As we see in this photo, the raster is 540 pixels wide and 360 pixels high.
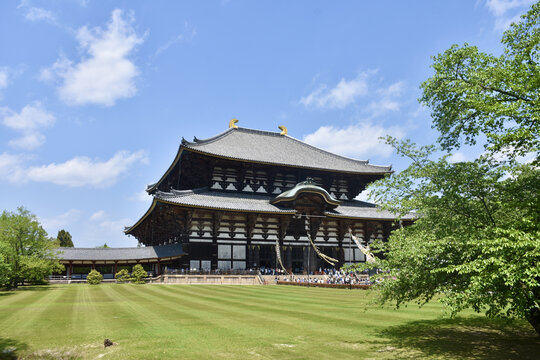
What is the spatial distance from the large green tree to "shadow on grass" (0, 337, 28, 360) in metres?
10.0

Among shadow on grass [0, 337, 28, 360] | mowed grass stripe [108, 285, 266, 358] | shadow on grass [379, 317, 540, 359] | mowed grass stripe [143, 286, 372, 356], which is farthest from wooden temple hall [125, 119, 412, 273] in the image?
shadow on grass [379, 317, 540, 359]

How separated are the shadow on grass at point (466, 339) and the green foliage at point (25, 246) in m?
29.8

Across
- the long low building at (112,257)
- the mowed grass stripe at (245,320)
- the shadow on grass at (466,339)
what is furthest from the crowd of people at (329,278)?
the shadow on grass at (466,339)

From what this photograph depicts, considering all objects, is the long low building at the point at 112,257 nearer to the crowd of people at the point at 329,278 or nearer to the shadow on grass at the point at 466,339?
the crowd of people at the point at 329,278

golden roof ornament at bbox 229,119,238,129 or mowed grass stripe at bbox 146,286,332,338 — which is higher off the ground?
golden roof ornament at bbox 229,119,238,129

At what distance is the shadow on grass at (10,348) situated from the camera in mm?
9680

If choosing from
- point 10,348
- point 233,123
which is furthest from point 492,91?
point 233,123

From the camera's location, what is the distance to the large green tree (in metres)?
8.14

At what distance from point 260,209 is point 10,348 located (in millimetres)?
31770

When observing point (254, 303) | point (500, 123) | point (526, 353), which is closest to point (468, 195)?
point (500, 123)

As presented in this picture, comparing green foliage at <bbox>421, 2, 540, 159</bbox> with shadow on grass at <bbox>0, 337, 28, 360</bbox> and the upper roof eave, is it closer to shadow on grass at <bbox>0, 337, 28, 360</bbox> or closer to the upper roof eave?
shadow on grass at <bbox>0, 337, 28, 360</bbox>

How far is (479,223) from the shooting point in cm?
1006

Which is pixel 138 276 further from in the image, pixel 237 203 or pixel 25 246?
pixel 237 203

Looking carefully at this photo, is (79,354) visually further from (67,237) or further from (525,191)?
(67,237)
